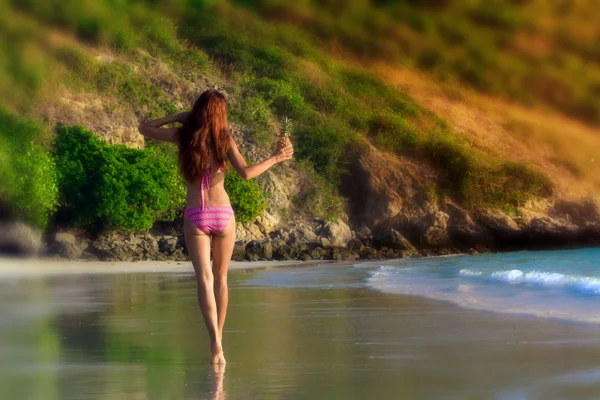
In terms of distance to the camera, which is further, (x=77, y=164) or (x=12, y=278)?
(x=77, y=164)

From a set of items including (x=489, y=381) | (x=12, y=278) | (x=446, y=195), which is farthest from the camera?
(x=446, y=195)

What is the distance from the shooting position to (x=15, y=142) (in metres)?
31.7

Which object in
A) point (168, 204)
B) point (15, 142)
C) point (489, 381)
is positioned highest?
point (15, 142)

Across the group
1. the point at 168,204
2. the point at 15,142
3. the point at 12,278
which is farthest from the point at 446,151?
the point at 12,278

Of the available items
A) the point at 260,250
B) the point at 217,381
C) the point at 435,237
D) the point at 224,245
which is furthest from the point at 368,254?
the point at 217,381

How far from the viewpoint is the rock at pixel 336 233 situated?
34844 millimetres

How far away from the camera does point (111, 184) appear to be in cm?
3011

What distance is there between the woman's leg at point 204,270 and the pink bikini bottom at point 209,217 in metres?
0.03

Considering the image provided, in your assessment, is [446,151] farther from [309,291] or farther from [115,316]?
[115,316]

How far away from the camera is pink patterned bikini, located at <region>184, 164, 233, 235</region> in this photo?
7133 mm

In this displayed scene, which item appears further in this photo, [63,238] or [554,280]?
[63,238]

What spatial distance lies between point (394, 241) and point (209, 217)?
28.4m

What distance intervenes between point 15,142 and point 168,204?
4.91 meters

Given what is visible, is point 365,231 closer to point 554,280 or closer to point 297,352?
point 554,280
